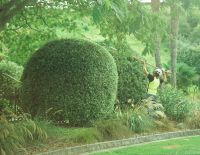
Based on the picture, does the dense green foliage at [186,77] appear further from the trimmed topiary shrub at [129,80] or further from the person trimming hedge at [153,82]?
the trimmed topiary shrub at [129,80]

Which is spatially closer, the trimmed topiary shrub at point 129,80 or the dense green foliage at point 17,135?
the dense green foliage at point 17,135

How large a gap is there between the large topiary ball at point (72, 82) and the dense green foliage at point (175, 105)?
2296 millimetres

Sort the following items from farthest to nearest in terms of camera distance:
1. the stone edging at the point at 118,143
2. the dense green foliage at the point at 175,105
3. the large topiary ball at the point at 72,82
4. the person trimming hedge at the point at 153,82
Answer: the person trimming hedge at the point at 153,82
the dense green foliage at the point at 175,105
the large topiary ball at the point at 72,82
the stone edging at the point at 118,143

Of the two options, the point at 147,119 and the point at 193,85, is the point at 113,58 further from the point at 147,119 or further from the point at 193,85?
the point at 193,85

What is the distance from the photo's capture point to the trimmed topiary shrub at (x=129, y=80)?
53.3 ft

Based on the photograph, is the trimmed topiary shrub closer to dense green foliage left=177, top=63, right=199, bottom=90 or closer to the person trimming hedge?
the person trimming hedge

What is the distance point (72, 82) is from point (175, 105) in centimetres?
391

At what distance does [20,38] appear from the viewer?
55.0 ft

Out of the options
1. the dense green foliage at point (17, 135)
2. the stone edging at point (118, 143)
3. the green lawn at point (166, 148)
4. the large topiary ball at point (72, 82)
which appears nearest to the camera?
the dense green foliage at point (17, 135)

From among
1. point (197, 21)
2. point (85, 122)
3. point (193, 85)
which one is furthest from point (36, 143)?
point (197, 21)

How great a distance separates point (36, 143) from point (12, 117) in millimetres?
1845

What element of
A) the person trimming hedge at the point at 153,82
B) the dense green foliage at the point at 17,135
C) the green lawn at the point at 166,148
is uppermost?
the person trimming hedge at the point at 153,82

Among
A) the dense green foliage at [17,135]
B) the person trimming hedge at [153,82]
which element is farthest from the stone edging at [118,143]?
the person trimming hedge at [153,82]

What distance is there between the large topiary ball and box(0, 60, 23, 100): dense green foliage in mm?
1435
